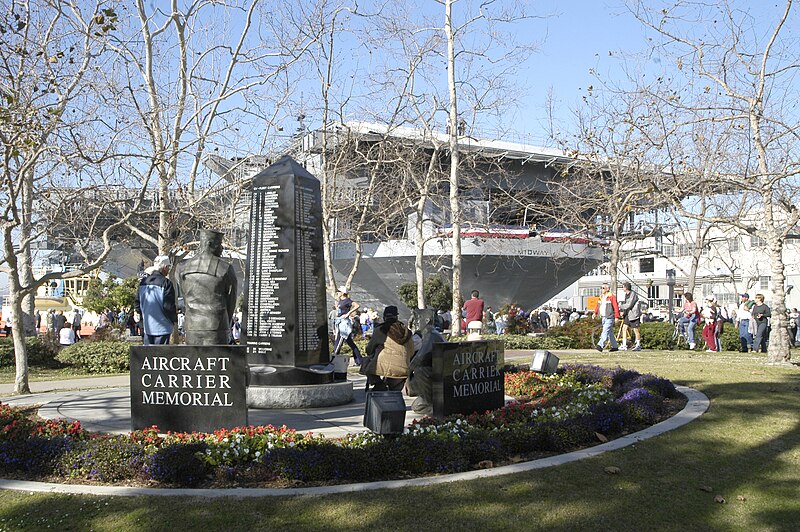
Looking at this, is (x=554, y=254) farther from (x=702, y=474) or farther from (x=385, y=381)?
(x=702, y=474)

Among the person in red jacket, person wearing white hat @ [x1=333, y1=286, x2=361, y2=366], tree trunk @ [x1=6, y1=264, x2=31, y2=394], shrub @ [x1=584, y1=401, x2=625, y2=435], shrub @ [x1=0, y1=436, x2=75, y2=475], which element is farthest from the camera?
the person in red jacket

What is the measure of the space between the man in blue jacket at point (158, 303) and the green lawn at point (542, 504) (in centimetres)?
613

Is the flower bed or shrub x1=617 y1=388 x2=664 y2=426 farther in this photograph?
shrub x1=617 y1=388 x2=664 y2=426

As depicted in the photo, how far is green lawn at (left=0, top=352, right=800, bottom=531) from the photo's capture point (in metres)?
5.63

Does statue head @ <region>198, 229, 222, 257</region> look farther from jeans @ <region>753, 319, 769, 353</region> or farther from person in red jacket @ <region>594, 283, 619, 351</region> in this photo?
jeans @ <region>753, 319, 769, 353</region>

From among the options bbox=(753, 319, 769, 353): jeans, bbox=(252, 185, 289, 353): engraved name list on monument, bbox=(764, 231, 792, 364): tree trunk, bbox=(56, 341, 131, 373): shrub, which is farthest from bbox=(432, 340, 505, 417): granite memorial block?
bbox=(753, 319, 769, 353): jeans

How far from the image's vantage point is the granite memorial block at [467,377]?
28.8 feet

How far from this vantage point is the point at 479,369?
9344mm

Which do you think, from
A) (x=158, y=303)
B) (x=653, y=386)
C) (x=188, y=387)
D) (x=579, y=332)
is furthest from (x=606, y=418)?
(x=579, y=332)

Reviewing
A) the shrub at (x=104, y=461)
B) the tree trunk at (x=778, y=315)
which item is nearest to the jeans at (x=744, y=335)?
the tree trunk at (x=778, y=315)

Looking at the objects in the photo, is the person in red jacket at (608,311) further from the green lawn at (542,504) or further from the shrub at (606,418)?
the green lawn at (542,504)

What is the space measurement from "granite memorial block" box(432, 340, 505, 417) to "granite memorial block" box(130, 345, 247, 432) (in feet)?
7.15

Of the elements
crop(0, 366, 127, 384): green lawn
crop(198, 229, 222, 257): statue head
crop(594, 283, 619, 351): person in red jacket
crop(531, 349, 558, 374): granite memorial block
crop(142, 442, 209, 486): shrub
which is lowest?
crop(0, 366, 127, 384): green lawn

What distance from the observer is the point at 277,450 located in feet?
22.6
